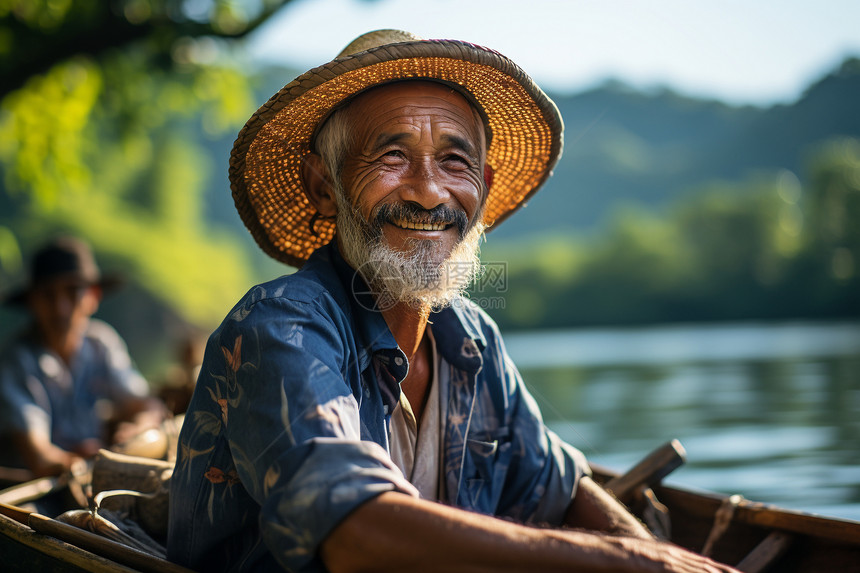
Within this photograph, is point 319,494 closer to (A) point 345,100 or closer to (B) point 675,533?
(A) point 345,100

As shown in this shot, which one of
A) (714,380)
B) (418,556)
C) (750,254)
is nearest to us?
(418,556)

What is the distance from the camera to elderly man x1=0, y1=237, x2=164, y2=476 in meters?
4.26

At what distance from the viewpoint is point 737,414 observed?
7957 millimetres

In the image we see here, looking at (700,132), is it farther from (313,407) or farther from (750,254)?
(313,407)

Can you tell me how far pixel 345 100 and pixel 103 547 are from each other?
1285 millimetres

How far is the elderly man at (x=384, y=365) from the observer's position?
125 centimetres

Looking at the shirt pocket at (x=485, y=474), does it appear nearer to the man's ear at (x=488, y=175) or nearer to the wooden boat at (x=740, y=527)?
the wooden boat at (x=740, y=527)

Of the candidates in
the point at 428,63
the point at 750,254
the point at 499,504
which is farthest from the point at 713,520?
the point at 750,254

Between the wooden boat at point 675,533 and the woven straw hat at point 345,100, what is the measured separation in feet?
3.46

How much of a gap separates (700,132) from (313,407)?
170 feet

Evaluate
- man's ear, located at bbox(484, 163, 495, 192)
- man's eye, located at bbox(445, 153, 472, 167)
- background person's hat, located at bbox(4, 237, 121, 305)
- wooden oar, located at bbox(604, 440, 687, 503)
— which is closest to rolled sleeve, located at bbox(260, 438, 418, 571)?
man's eye, located at bbox(445, 153, 472, 167)

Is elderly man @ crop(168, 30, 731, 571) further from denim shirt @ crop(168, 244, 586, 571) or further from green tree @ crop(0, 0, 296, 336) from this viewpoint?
green tree @ crop(0, 0, 296, 336)

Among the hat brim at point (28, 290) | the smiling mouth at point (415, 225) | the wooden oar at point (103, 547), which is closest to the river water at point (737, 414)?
the smiling mouth at point (415, 225)

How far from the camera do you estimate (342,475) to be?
4.02 feet
